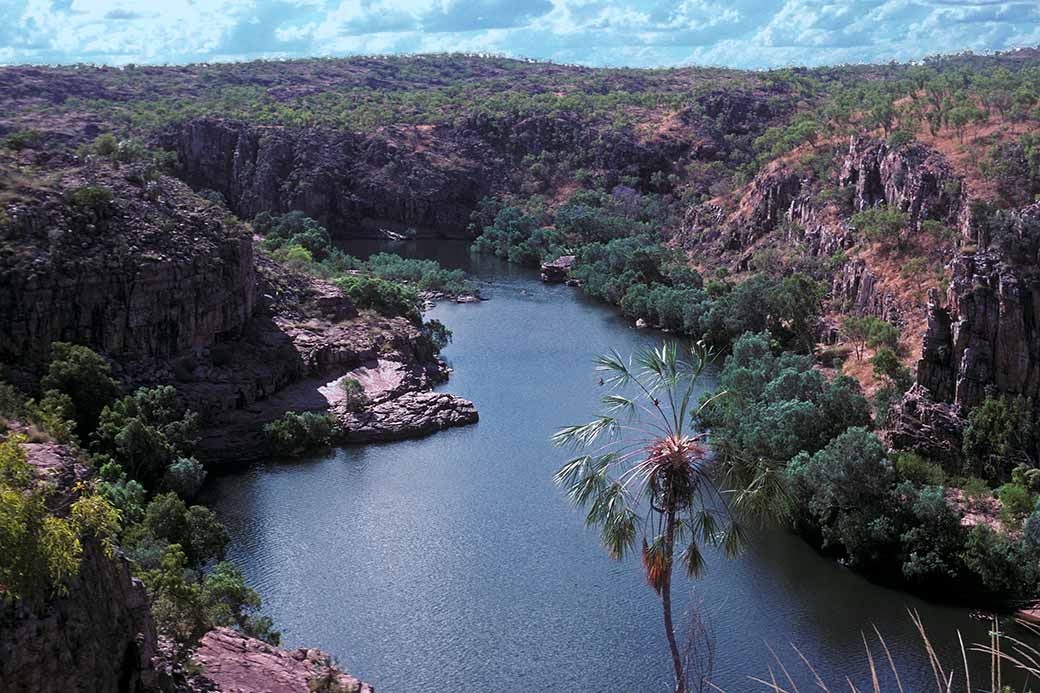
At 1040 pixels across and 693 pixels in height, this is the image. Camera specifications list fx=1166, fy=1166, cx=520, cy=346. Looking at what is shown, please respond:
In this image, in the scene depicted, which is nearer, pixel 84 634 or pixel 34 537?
pixel 34 537

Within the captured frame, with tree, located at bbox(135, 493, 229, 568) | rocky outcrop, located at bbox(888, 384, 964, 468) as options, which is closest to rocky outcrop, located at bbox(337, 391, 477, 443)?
tree, located at bbox(135, 493, 229, 568)

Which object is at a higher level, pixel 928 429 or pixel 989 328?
pixel 989 328

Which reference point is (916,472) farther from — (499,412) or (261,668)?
(261,668)

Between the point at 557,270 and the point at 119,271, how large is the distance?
4500cm

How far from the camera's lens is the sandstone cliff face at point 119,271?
165ft

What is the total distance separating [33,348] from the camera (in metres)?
50.0

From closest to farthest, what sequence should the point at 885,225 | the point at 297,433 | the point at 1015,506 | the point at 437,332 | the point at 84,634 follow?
the point at 84,634 → the point at 1015,506 → the point at 297,433 → the point at 885,225 → the point at 437,332

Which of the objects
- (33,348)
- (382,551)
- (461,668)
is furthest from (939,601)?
(33,348)

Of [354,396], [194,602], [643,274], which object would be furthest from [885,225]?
[194,602]

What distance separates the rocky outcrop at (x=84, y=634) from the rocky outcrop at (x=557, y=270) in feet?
221

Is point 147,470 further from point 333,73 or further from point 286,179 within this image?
point 333,73

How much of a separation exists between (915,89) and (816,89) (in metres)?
43.9

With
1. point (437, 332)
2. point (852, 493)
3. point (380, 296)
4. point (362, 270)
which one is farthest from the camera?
point (362, 270)

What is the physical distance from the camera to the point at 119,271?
53562mm
